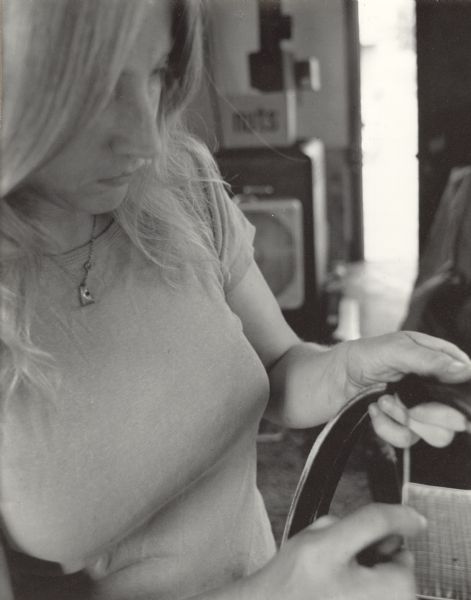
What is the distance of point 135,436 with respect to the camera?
1.71 feet

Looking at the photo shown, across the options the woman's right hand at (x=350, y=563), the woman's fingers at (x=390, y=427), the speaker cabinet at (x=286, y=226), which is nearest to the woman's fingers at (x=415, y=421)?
the woman's fingers at (x=390, y=427)

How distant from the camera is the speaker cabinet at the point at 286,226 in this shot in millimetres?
919

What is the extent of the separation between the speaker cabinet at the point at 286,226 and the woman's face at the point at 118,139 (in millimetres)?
343

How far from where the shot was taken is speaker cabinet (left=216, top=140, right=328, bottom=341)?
919mm

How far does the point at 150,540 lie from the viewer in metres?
0.56

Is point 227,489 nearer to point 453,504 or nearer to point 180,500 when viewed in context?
point 180,500

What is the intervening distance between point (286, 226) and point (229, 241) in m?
0.42

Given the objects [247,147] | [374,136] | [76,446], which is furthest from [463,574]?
[247,147]

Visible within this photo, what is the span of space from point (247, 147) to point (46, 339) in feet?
3.66

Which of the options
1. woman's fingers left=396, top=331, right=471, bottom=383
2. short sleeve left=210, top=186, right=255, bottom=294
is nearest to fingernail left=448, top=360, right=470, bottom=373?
woman's fingers left=396, top=331, right=471, bottom=383

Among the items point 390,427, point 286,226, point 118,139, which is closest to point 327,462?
point 390,427

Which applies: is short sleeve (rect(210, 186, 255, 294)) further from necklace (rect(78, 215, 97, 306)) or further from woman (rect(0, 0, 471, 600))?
necklace (rect(78, 215, 97, 306))

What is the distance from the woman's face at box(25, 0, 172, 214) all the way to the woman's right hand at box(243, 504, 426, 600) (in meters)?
0.28

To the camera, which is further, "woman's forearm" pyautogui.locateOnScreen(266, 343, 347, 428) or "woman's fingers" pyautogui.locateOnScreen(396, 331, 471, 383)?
"woman's forearm" pyautogui.locateOnScreen(266, 343, 347, 428)
